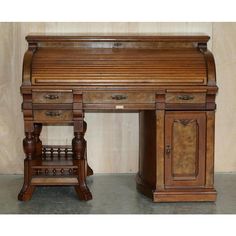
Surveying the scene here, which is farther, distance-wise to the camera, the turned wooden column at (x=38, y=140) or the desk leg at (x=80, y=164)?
the turned wooden column at (x=38, y=140)

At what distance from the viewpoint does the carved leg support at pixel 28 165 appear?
4883 mm

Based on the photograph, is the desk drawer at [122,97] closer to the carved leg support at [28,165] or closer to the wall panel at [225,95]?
the carved leg support at [28,165]

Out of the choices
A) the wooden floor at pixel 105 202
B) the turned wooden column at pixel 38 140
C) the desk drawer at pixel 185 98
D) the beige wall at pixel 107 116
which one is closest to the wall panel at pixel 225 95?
the beige wall at pixel 107 116

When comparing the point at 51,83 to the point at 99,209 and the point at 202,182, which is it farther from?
the point at 202,182

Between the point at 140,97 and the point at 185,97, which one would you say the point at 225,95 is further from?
the point at 140,97

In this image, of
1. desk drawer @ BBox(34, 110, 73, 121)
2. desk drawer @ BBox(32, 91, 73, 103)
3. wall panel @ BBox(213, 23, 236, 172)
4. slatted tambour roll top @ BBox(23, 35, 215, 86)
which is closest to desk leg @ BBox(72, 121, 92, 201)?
desk drawer @ BBox(34, 110, 73, 121)

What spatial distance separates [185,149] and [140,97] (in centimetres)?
63

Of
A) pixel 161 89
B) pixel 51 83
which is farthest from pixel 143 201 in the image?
pixel 51 83

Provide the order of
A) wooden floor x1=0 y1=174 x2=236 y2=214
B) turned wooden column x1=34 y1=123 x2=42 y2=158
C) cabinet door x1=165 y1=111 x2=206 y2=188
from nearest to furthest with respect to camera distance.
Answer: wooden floor x1=0 y1=174 x2=236 y2=214, cabinet door x1=165 y1=111 x2=206 y2=188, turned wooden column x1=34 y1=123 x2=42 y2=158

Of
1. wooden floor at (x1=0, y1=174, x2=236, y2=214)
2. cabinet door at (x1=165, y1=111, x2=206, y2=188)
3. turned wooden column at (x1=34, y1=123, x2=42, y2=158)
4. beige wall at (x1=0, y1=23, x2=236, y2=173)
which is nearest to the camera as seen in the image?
wooden floor at (x1=0, y1=174, x2=236, y2=214)

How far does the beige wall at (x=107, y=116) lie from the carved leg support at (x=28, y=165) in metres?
0.85

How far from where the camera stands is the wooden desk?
15.5ft

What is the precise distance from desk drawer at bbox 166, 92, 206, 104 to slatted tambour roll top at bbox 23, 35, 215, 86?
0.32 feet

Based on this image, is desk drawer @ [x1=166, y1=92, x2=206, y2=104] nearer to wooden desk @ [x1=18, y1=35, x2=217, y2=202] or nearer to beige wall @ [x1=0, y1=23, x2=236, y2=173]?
wooden desk @ [x1=18, y1=35, x2=217, y2=202]
